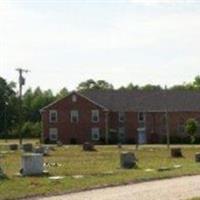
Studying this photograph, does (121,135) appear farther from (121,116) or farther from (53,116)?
(53,116)

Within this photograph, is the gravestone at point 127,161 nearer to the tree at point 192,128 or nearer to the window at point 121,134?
the tree at point 192,128

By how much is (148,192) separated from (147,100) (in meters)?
84.3

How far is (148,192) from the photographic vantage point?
23578 millimetres

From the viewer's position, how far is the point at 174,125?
10344 centimetres

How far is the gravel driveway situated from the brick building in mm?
75698

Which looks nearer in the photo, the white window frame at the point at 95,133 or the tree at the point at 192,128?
the tree at the point at 192,128

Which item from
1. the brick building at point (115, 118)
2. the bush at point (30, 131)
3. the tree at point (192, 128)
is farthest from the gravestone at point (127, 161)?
the bush at point (30, 131)

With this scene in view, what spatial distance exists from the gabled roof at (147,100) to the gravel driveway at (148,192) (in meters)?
77.7

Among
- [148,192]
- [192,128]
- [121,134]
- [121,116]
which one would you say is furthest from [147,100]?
[148,192]

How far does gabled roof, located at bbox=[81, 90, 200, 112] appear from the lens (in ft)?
345

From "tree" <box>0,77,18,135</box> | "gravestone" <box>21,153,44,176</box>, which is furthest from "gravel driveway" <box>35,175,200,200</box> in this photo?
"tree" <box>0,77,18,135</box>

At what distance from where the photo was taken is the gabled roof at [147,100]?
345 ft

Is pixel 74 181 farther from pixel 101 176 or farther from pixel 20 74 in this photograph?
pixel 20 74

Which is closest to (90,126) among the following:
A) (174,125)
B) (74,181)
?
(174,125)
